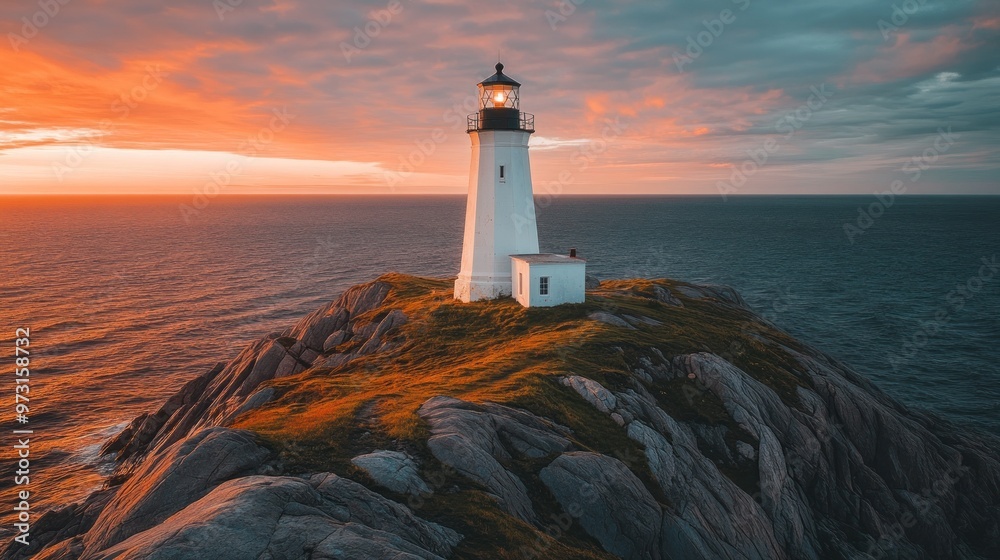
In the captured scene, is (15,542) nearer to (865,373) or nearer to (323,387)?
(323,387)

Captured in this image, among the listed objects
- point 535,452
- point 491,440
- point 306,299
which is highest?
point 491,440

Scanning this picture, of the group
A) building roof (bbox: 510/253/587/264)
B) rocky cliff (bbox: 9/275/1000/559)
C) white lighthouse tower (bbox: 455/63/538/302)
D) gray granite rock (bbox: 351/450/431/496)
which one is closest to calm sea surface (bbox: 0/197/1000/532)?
rocky cliff (bbox: 9/275/1000/559)

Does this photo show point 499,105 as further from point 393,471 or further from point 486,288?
point 393,471

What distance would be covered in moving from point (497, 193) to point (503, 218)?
6.03ft

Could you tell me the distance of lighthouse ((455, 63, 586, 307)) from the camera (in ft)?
135

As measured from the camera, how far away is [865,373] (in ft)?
172

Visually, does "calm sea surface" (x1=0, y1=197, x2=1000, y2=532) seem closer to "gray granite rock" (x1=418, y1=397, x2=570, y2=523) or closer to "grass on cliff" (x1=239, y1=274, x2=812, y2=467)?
"grass on cliff" (x1=239, y1=274, x2=812, y2=467)

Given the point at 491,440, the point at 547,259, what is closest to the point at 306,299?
the point at 547,259

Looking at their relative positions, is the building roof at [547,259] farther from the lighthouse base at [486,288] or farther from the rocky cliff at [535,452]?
the rocky cliff at [535,452]

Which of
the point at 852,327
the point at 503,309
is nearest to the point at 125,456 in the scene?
the point at 503,309

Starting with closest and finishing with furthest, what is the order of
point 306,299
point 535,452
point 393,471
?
point 393,471 → point 535,452 → point 306,299

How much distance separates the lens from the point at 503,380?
2783 cm

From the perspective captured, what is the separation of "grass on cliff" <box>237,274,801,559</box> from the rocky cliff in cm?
12

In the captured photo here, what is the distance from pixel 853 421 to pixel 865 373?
814 inches
